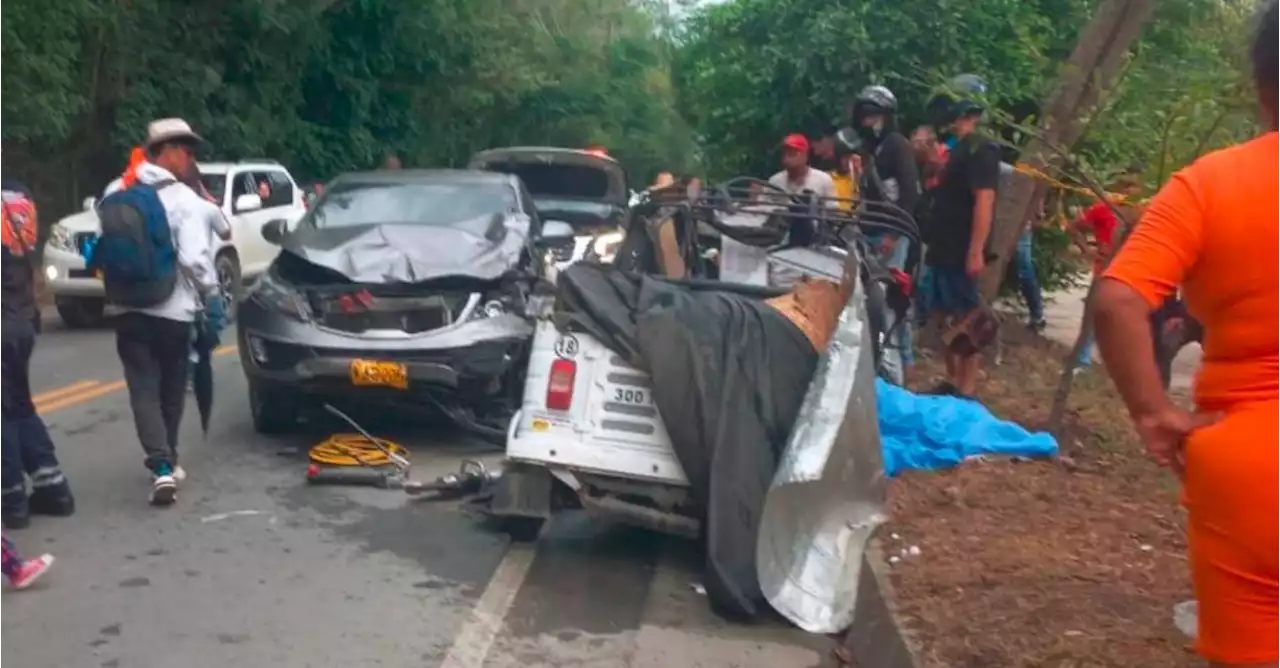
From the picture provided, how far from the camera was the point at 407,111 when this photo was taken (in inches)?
1405

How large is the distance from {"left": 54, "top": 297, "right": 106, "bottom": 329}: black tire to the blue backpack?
1026 cm

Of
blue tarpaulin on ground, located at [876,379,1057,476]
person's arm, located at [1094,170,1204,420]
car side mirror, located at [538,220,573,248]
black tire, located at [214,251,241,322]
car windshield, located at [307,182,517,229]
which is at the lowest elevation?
black tire, located at [214,251,241,322]

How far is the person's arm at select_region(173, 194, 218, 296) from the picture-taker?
27.2ft

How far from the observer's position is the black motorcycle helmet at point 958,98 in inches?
307

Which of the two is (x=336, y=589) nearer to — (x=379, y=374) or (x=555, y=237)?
(x=379, y=374)

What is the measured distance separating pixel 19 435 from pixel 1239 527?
20.6 ft

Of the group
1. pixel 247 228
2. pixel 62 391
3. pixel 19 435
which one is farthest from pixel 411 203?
pixel 247 228

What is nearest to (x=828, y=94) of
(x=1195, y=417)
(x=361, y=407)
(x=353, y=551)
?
(x=361, y=407)

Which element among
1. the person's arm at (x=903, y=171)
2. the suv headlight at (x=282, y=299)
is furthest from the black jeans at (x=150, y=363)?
the person's arm at (x=903, y=171)

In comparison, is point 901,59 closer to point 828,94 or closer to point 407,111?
point 828,94

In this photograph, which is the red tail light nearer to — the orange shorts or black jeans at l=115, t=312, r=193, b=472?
black jeans at l=115, t=312, r=193, b=472

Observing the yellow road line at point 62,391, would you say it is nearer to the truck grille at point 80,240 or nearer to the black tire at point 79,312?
the truck grille at point 80,240

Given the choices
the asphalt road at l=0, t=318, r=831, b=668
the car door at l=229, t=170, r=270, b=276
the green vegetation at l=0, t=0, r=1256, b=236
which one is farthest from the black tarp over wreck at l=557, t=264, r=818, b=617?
the car door at l=229, t=170, r=270, b=276

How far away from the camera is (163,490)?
8281mm
